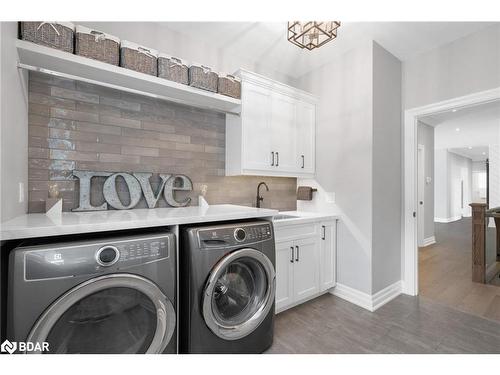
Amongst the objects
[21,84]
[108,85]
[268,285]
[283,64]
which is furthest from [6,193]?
[283,64]

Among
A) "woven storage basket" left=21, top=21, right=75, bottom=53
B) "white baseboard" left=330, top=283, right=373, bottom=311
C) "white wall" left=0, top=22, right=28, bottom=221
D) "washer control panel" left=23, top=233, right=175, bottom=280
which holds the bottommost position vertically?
"white baseboard" left=330, top=283, right=373, bottom=311

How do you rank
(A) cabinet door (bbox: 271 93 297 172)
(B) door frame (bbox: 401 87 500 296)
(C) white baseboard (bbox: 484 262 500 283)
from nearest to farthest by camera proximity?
(A) cabinet door (bbox: 271 93 297 172) → (B) door frame (bbox: 401 87 500 296) → (C) white baseboard (bbox: 484 262 500 283)

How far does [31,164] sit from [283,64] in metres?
2.66

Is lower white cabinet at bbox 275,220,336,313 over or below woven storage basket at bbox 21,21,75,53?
below

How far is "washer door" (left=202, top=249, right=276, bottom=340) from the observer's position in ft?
4.86

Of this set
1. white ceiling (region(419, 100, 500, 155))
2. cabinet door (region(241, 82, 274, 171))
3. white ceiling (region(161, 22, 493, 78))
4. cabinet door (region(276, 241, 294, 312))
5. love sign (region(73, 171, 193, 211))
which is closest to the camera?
love sign (region(73, 171, 193, 211))

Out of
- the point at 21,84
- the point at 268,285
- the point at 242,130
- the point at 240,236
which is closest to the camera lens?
the point at 21,84

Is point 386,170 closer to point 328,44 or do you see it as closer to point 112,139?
point 328,44

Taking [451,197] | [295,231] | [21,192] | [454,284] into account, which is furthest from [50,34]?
[451,197]

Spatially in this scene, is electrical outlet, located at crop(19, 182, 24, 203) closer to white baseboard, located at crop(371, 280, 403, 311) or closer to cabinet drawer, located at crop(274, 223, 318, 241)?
cabinet drawer, located at crop(274, 223, 318, 241)

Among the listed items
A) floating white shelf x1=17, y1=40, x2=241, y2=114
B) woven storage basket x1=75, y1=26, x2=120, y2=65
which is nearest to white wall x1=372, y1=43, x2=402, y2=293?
floating white shelf x1=17, y1=40, x2=241, y2=114

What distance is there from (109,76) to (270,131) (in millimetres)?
1500

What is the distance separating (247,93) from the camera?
238cm

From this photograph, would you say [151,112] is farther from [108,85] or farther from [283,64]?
[283,64]
